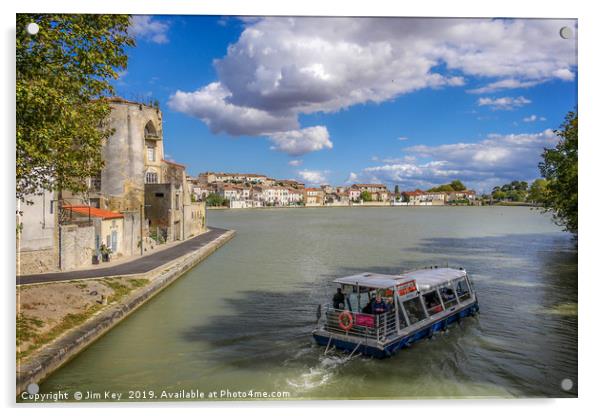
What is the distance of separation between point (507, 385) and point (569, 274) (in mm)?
14441

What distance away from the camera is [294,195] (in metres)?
135

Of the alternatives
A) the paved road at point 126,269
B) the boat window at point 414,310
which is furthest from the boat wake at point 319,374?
the paved road at point 126,269

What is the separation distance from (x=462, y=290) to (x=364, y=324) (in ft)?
16.5

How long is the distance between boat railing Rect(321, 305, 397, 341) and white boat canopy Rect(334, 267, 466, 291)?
0.69m

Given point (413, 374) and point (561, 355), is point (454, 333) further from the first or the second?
point (413, 374)

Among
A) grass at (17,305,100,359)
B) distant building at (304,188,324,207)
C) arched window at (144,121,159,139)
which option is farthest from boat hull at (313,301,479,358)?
distant building at (304,188,324,207)

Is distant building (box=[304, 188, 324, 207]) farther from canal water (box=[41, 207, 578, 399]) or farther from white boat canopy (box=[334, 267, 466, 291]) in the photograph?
white boat canopy (box=[334, 267, 466, 291])

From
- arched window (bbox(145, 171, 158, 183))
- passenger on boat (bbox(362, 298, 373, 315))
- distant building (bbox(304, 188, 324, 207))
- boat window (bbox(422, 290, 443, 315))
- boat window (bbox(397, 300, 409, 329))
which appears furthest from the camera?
distant building (bbox(304, 188, 324, 207))

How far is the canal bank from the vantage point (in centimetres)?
802

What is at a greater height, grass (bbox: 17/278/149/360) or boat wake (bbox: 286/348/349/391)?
grass (bbox: 17/278/149/360)

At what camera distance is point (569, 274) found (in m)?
20.6

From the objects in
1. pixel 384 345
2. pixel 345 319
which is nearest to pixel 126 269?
pixel 345 319

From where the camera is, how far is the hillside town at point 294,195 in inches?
4619
